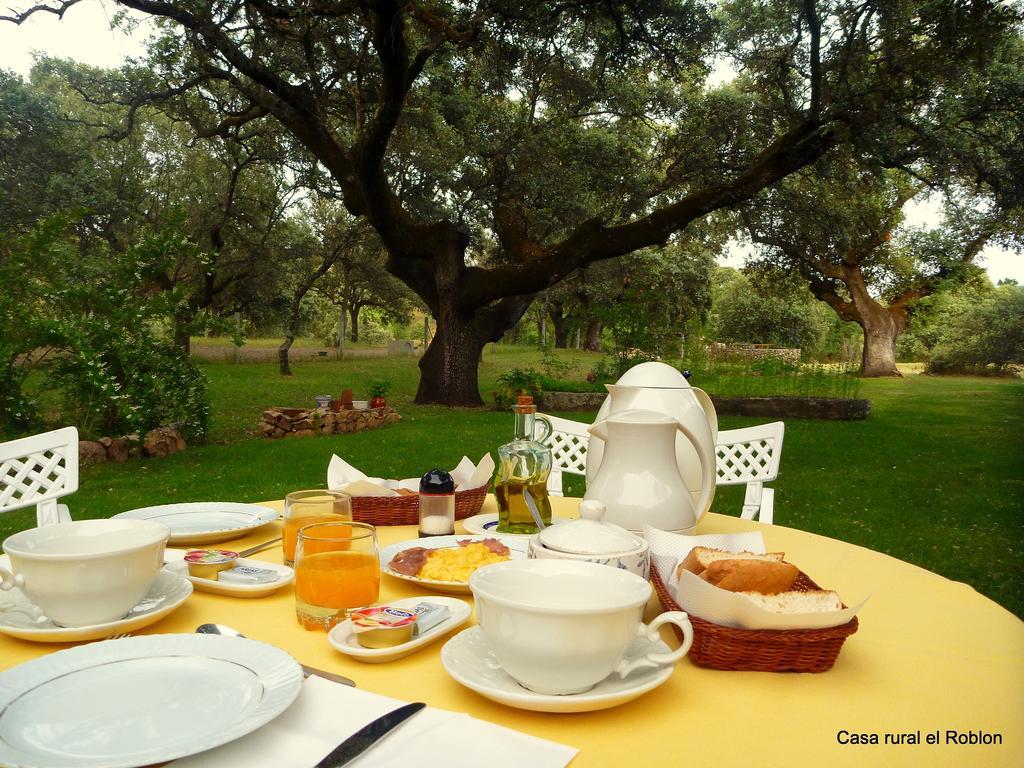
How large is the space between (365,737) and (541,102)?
1280 cm

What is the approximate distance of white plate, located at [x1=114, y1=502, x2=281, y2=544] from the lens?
161 cm

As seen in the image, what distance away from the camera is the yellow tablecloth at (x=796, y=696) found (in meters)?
0.83

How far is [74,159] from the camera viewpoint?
14.4m

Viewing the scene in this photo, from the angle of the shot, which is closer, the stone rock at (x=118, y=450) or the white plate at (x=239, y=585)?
the white plate at (x=239, y=585)

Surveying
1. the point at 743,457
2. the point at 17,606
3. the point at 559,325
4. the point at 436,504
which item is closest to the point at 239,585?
the point at 17,606

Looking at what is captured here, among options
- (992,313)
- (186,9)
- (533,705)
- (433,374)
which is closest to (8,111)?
(186,9)

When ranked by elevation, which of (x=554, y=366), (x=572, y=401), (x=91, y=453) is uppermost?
(x=554, y=366)

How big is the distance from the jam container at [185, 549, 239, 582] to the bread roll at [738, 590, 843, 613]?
0.94 m

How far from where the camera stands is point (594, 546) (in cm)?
114

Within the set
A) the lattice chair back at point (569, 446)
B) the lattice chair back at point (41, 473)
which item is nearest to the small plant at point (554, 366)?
the lattice chair back at point (569, 446)

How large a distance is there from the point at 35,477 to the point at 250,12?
7946 millimetres

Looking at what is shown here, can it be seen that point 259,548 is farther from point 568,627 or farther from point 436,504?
point 568,627

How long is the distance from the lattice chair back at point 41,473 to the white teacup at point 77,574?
4.05 feet

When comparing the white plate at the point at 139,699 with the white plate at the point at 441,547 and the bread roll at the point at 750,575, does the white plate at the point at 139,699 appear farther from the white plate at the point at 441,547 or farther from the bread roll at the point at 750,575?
the bread roll at the point at 750,575
